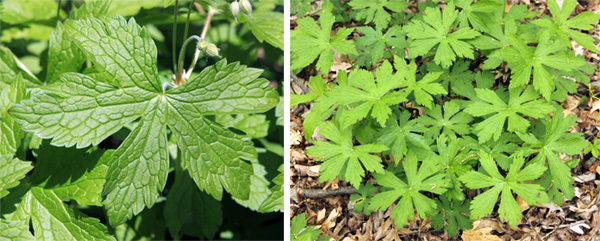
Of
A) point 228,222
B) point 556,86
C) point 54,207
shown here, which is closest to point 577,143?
point 556,86

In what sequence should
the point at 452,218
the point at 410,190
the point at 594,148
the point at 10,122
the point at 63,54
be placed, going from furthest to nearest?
1. the point at 594,148
2. the point at 452,218
3. the point at 410,190
4. the point at 63,54
5. the point at 10,122

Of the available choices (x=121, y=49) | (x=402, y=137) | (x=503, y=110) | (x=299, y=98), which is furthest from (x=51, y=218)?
(x=503, y=110)

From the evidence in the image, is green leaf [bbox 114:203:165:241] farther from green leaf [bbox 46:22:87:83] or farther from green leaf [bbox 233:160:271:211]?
green leaf [bbox 46:22:87:83]

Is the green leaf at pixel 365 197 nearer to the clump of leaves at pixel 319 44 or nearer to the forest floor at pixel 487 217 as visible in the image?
the forest floor at pixel 487 217

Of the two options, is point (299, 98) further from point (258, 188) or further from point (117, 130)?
point (117, 130)

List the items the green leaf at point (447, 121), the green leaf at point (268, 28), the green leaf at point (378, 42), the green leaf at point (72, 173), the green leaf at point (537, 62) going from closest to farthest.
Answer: the green leaf at point (72, 173) → the green leaf at point (268, 28) → the green leaf at point (537, 62) → the green leaf at point (447, 121) → the green leaf at point (378, 42)

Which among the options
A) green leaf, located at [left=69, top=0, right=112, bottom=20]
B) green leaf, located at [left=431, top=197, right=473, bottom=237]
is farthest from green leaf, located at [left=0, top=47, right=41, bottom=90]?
green leaf, located at [left=431, top=197, right=473, bottom=237]

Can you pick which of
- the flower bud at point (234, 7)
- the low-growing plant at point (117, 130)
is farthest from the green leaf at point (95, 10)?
the flower bud at point (234, 7)
